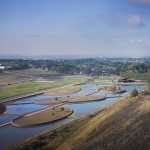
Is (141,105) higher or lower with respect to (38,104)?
higher

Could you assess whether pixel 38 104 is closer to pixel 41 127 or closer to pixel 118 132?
pixel 41 127

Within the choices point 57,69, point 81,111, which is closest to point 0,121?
point 81,111

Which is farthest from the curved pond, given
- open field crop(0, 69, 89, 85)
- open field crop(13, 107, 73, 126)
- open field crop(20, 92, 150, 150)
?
open field crop(0, 69, 89, 85)

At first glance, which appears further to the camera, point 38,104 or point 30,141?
point 38,104

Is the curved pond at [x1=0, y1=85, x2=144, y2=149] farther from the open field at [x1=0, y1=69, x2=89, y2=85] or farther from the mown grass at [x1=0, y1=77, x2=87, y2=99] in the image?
the open field at [x1=0, y1=69, x2=89, y2=85]

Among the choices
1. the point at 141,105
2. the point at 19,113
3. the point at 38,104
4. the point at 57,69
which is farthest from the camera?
the point at 57,69

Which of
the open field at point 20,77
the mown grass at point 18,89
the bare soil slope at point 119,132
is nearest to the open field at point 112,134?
the bare soil slope at point 119,132

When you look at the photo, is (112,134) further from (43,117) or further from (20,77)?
(20,77)
